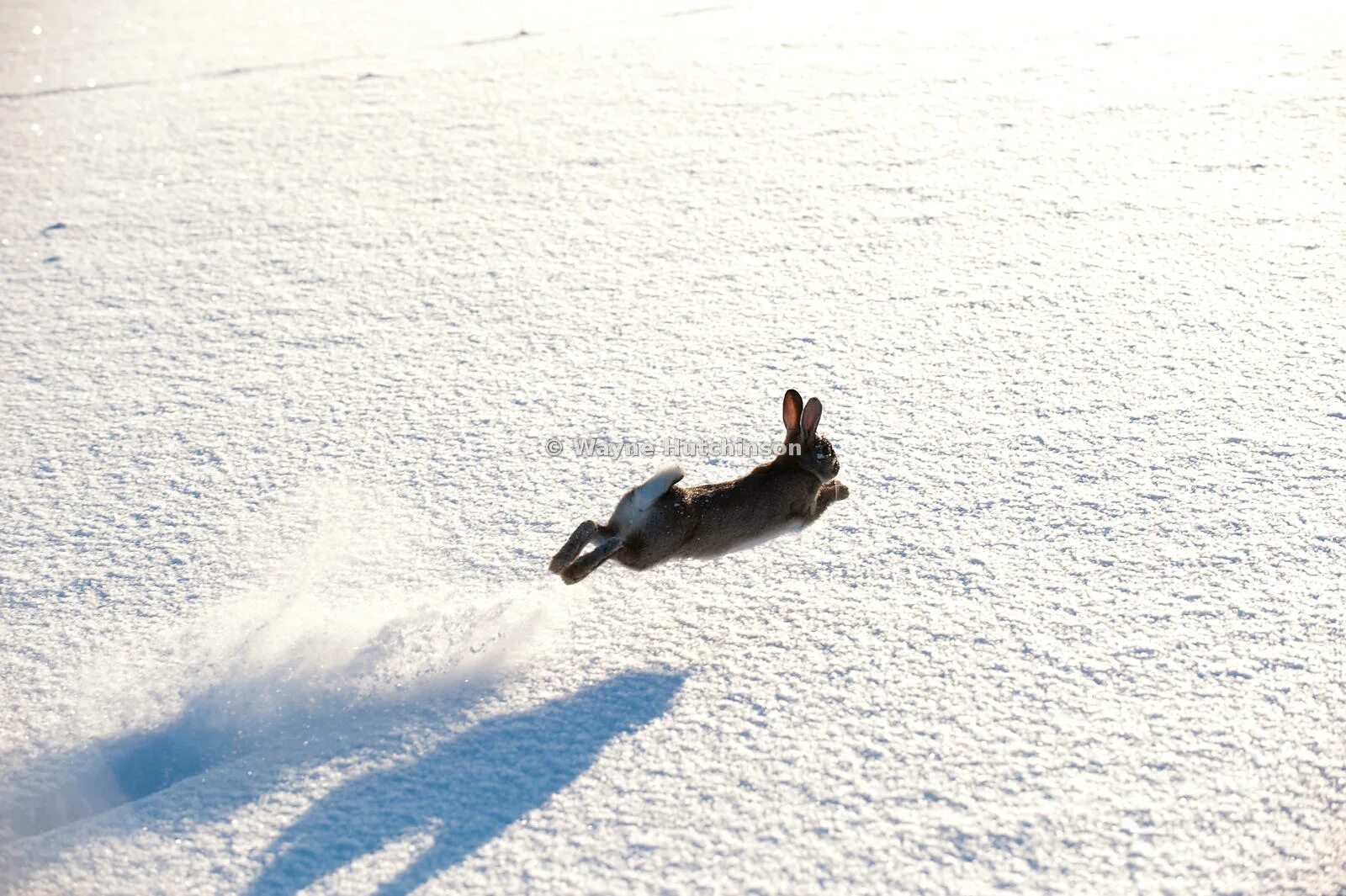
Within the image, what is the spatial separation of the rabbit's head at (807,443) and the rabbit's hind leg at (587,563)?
52 centimetres

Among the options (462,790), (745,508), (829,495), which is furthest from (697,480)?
(462,790)

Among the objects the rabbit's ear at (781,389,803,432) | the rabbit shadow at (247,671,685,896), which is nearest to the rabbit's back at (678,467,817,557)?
the rabbit's ear at (781,389,803,432)

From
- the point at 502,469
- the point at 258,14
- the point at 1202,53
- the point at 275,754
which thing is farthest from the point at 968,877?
the point at 258,14

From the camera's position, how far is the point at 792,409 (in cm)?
278

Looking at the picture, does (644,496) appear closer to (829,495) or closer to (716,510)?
(716,510)

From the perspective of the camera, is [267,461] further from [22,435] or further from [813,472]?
[813,472]

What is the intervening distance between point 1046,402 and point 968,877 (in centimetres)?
179

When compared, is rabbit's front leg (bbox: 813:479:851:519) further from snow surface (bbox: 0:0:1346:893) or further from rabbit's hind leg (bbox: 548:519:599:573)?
rabbit's hind leg (bbox: 548:519:599:573)

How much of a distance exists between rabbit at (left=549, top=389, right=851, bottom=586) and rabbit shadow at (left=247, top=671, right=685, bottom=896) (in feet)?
0.90

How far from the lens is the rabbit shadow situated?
2.08 metres

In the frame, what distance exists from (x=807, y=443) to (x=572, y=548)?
0.62 meters

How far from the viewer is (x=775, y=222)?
4816mm

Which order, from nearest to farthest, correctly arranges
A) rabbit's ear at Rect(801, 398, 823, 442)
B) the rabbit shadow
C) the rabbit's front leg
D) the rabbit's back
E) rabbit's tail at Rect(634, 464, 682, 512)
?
the rabbit shadow
rabbit's tail at Rect(634, 464, 682, 512)
the rabbit's back
rabbit's ear at Rect(801, 398, 823, 442)
the rabbit's front leg

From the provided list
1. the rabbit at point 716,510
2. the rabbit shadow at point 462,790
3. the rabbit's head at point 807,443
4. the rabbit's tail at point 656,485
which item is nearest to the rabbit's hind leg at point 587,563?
the rabbit at point 716,510
